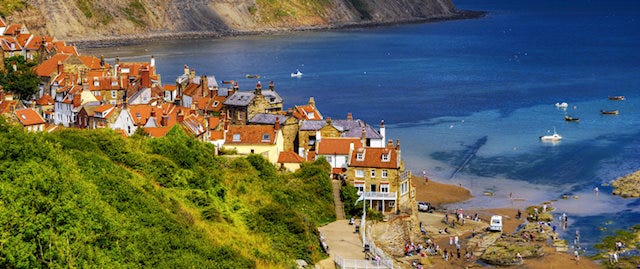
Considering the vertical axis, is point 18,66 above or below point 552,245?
above

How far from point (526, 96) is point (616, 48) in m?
73.5

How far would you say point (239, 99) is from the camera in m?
63.7

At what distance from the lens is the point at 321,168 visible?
50156mm

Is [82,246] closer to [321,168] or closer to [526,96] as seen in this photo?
[321,168]

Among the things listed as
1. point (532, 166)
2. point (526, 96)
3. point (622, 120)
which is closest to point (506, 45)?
point (526, 96)

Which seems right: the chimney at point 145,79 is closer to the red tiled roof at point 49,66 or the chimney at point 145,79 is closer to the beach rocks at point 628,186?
the red tiled roof at point 49,66

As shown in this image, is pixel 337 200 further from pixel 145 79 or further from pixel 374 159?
pixel 145 79

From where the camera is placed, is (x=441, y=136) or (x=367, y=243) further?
(x=441, y=136)

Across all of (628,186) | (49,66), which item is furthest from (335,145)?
(49,66)

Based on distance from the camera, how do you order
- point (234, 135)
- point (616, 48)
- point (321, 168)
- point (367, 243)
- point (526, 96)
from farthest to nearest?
point (616, 48)
point (526, 96)
point (234, 135)
point (321, 168)
point (367, 243)

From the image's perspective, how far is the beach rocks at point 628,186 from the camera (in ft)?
209

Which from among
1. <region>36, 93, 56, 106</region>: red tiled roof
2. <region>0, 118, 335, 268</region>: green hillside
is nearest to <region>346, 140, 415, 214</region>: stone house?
<region>0, 118, 335, 268</region>: green hillside

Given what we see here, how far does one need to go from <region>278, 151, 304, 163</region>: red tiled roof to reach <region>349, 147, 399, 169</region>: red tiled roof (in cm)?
369

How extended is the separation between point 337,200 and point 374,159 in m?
3.17
